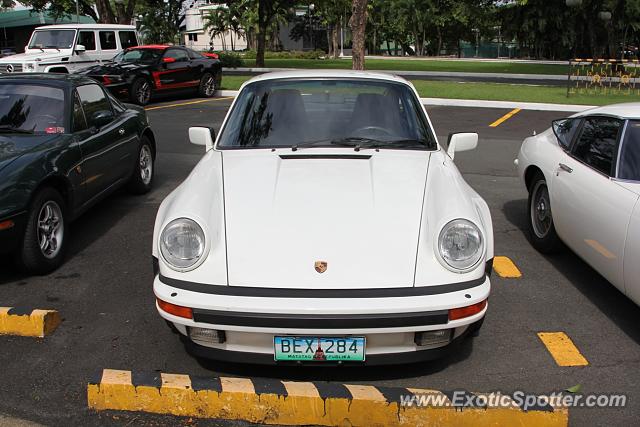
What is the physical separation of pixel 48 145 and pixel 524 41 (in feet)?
157

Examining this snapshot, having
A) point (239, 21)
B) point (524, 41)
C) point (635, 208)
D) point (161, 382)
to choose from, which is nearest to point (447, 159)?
point (635, 208)

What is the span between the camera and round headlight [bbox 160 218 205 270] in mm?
3074

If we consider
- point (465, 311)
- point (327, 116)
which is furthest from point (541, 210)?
point (465, 311)

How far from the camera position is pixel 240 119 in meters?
4.38

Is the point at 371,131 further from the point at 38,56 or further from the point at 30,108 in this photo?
the point at 38,56

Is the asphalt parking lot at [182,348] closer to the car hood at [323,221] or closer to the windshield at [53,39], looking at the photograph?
the car hood at [323,221]

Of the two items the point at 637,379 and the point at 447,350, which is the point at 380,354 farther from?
the point at 637,379

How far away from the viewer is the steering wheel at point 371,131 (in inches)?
166

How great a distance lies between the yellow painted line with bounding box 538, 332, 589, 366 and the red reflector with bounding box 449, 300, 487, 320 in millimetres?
812

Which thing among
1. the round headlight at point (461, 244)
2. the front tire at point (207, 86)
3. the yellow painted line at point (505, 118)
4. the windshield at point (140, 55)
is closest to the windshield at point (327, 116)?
the round headlight at point (461, 244)

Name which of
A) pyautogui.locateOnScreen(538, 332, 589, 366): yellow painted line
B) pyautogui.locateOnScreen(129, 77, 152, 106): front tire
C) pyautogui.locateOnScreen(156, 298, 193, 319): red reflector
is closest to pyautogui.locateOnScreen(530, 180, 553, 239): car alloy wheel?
pyautogui.locateOnScreen(538, 332, 589, 366): yellow painted line

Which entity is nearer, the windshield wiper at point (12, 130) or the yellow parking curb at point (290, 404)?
the yellow parking curb at point (290, 404)

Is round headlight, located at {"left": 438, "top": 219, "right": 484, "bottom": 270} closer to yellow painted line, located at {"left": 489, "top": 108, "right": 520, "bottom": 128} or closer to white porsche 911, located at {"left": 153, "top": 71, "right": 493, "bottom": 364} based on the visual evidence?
white porsche 911, located at {"left": 153, "top": 71, "right": 493, "bottom": 364}

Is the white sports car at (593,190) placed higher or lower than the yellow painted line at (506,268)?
higher
